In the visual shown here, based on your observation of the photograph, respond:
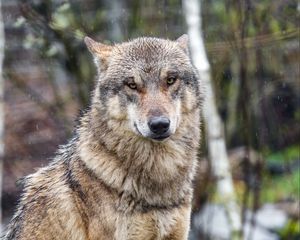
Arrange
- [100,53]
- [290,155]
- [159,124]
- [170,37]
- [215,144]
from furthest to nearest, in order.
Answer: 1. [290,155]
2. [170,37]
3. [215,144]
4. [100,53]
5. [159,124]

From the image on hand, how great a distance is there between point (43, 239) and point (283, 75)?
236 inches

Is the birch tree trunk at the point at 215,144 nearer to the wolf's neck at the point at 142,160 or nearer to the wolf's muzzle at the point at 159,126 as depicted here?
the wolf's neck at the point at 142,160

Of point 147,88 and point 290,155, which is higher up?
point 147,88

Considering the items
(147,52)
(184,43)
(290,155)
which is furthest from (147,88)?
(290,155)

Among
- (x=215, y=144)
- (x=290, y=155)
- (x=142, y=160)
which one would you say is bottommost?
(x=290, y=155)

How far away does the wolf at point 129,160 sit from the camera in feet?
20.8

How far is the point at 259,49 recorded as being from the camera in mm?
10578

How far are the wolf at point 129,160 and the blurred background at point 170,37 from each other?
3.20m

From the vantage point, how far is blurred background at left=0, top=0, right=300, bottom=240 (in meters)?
10.4

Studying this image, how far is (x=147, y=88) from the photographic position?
6.38 meters

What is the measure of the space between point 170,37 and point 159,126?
200 inches

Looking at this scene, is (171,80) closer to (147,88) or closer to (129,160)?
(147,88)

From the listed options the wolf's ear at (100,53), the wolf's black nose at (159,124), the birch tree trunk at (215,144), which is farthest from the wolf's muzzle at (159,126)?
the birch tree trunk at (215,144)

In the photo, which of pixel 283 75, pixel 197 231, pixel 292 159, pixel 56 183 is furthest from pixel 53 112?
pixel 292 159
